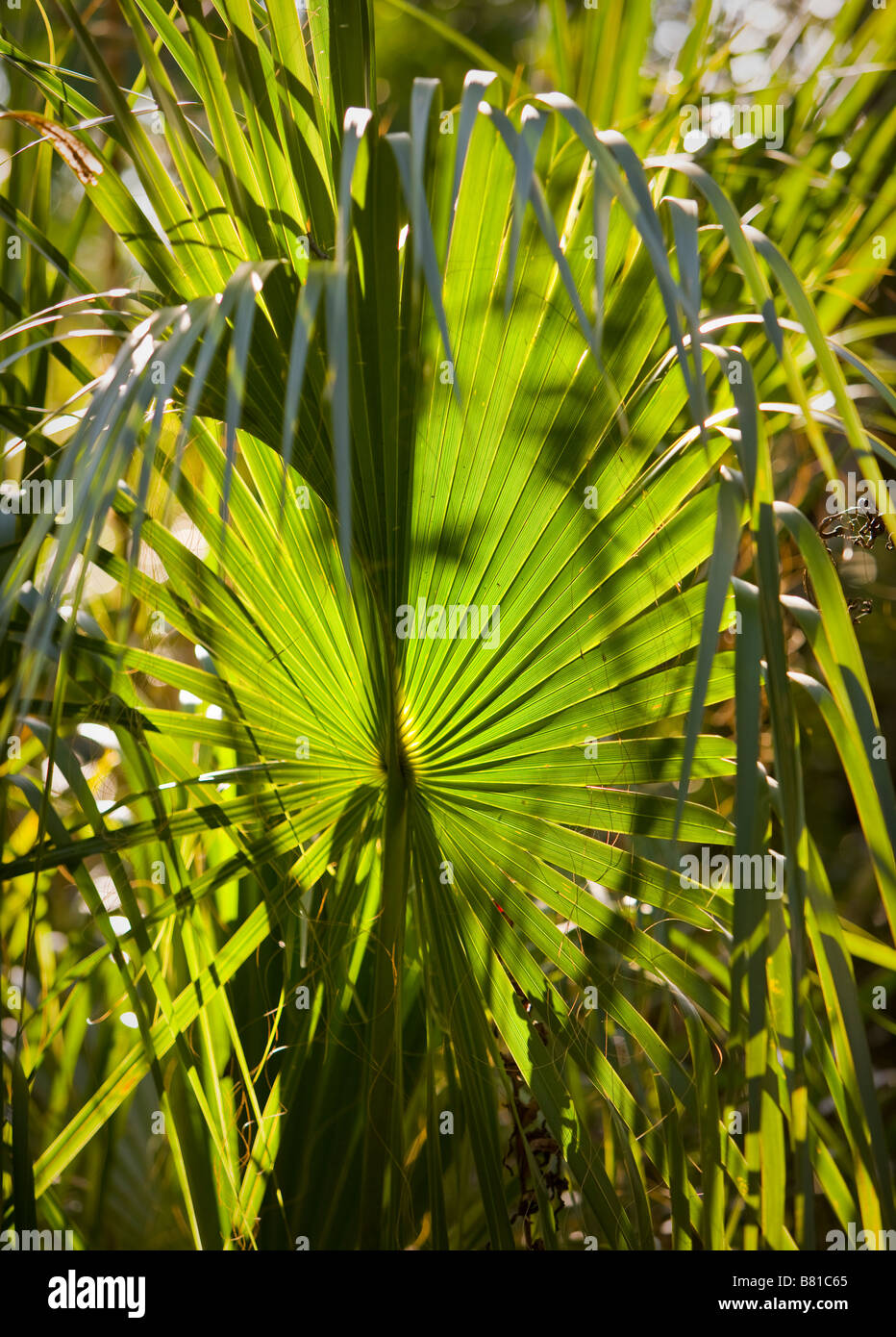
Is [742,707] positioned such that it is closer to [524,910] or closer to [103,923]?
[524,910]

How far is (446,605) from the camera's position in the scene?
0.93 metres

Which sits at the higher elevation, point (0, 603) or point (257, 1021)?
point (0, 603)

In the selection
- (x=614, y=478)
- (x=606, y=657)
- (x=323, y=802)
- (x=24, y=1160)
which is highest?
(x=614, y=478)

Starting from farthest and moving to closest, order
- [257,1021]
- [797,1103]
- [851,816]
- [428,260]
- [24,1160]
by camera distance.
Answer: [851,816] < [257,1021] < [24,1160] < [797,1103] < [428,260]

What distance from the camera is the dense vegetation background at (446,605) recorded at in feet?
2.27

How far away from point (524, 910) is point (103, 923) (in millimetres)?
453

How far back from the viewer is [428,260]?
57cm

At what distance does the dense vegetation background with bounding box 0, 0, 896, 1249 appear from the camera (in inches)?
27.3

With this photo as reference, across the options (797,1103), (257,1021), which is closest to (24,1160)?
(257,1021)

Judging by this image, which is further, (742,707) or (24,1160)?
(24,1160)

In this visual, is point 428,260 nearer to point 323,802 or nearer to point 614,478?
point 614,478
